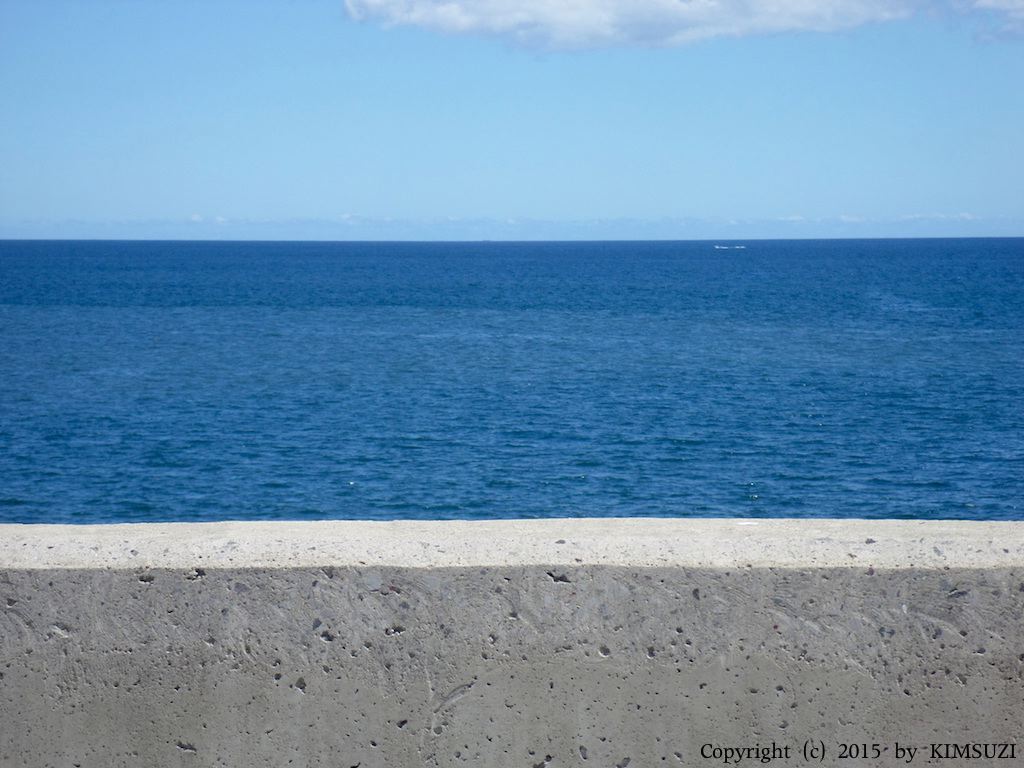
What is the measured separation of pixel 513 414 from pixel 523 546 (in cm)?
2839

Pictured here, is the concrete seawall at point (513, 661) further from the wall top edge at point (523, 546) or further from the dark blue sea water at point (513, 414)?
the dark blue sea water at point (513, 414)

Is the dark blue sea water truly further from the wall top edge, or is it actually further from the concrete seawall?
the concrete seawall

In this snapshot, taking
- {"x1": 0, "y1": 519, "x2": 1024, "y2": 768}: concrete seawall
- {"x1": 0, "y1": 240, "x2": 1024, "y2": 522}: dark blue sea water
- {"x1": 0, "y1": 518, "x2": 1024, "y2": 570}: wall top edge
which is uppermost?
{"x1": 0, "y1": 518, "x2": 1024, "y2": 570}: wall top edge

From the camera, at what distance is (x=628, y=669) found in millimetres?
2865

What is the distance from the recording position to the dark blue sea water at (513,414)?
22.3 m

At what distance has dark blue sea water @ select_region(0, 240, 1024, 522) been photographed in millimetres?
22312

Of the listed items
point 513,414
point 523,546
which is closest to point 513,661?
point 523,546

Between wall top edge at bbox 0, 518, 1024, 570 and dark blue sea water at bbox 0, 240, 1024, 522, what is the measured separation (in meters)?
18.0

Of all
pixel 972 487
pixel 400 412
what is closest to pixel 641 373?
pixel 400 412

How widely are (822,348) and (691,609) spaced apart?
156ft

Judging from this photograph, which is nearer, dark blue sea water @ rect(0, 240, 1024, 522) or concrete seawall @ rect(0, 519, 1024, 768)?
concrete seawall @ rect(0, 519, 1024, 768)

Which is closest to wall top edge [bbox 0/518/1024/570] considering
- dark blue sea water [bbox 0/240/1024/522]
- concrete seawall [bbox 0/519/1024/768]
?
concrete seawall [bbox 0/519/1024/768]

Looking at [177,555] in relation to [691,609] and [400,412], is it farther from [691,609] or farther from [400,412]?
[400,412]

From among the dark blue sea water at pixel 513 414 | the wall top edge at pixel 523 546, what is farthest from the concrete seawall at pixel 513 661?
the dark blue sea water at pixel 513 414
